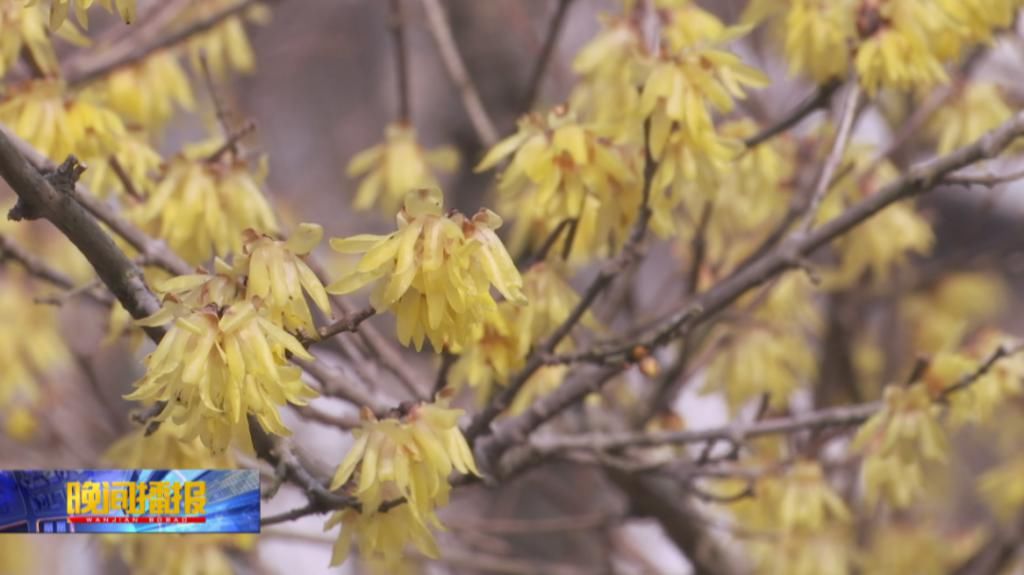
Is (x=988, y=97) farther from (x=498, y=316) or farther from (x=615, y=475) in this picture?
(x=498, y=316)

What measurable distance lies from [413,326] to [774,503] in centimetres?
121

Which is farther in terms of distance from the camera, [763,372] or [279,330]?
[763,372]

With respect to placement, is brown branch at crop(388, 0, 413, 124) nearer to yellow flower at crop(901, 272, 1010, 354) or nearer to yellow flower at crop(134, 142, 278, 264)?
yellow flower at crop(134, 142, 278, 264)

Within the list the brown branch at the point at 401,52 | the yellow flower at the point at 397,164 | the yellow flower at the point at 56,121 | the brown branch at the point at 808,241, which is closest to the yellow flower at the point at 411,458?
the brown branch at the point at 808,241

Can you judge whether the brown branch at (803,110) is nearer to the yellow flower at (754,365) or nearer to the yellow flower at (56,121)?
the yellow flower at (754,365)

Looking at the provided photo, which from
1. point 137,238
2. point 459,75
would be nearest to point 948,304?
point 459,75

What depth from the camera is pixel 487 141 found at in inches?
92.2

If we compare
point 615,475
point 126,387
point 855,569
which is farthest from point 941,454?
point 126,387

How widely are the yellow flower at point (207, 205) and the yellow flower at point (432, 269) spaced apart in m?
0.47

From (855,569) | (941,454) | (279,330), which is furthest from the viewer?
(855,569)

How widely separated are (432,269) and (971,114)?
147 cm

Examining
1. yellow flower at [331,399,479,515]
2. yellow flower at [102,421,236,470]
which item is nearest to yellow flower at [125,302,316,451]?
yellow flower at [331,399,479,515]

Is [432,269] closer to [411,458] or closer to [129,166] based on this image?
[411,458]

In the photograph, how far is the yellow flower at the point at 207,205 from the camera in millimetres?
1577
